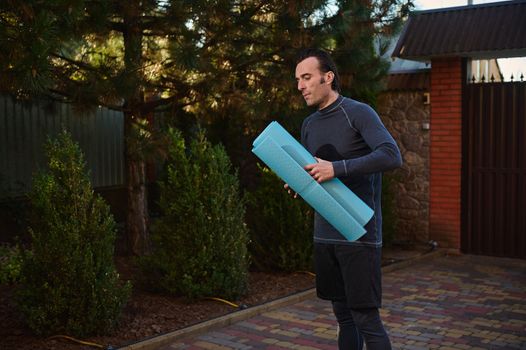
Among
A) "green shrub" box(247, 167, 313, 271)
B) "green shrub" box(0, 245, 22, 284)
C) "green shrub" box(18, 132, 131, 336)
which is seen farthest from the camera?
"green shrub" box(247, 167, 313, 271)

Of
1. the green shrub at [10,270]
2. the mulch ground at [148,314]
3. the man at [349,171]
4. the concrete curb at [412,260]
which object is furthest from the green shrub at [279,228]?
the man at [349,171]

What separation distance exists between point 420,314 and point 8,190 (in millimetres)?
5418

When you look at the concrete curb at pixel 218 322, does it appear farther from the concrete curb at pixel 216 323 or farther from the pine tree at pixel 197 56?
the pine tree at pixel 197 56

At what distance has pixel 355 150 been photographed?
136 inches

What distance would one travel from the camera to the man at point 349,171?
10.7 feet

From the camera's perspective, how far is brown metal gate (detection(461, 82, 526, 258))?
8.64 meters

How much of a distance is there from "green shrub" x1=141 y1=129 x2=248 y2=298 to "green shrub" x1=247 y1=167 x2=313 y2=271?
1.17m

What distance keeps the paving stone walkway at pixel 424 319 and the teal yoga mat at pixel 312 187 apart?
6.68 feet

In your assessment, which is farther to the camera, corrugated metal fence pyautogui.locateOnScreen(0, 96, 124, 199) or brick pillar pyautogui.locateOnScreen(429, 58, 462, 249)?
brick pillar pyautogui.locateOnScreen(429, 58, 462, 249)

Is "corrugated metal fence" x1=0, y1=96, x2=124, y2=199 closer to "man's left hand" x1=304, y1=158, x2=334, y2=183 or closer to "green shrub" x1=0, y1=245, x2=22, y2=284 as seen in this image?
"green shrub" x1=0, y1=245, x2=22, y2=284

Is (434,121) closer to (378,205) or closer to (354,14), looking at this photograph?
(354,14)

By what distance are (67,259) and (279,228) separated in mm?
2998

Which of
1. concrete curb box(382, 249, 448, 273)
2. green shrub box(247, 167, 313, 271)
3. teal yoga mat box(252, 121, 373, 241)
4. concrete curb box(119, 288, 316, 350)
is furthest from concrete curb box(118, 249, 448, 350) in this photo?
teal yoga mat box(252, 121, 373, 241)

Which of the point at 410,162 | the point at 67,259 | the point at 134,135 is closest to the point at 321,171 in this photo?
the point at 67,259
